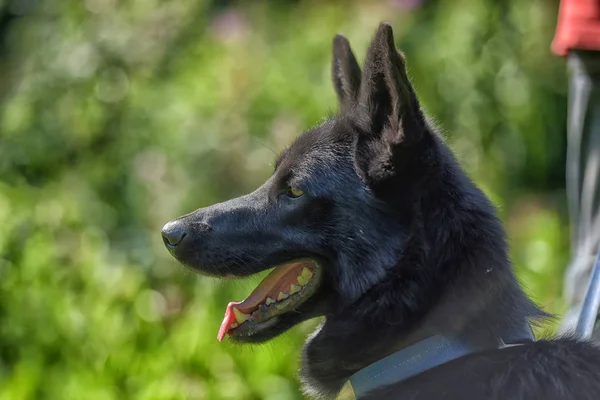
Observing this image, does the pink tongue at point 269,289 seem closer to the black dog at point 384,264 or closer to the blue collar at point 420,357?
the black dog at point 384,264

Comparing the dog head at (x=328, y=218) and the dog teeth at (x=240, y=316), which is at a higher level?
the dog head at (x=328, y=218)

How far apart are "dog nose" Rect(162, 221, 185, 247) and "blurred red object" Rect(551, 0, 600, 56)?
69.1 inches

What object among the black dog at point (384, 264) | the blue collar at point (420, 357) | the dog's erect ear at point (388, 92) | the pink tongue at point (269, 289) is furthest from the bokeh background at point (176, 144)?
the dog's erect ear at point (388, 92)

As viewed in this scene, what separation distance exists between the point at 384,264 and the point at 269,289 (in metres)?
0.39

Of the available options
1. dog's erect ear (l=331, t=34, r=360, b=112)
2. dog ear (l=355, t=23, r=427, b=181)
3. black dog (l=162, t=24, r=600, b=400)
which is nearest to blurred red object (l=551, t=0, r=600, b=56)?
dog's erect ear (l=331, t=34, r=360, b=112)

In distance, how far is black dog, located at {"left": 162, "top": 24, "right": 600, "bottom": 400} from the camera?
2064 mm

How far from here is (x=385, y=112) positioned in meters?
2.28

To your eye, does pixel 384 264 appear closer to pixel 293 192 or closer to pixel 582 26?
pixel 293 192

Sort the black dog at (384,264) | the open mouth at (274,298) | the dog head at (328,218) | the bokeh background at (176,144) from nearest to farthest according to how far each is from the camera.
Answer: the black dog at (384,264), the dog head at (328,218), the open mouth at (274,298), the bokeh background at (176,144)

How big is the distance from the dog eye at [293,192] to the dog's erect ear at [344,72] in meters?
0.32

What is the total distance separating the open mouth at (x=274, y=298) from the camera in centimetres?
239

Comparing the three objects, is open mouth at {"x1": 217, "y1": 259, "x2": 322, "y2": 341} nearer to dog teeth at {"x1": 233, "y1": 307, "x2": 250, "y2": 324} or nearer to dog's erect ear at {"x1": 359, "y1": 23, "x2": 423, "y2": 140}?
dog teeth at {"x1": 233, "y1": 307, "x2": 250, "y2": 324}

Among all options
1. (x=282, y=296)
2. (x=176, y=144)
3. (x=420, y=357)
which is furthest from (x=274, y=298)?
(x=176, y=144)

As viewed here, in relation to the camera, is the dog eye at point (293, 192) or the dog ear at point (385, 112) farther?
the dog eye at point (293, 192)
